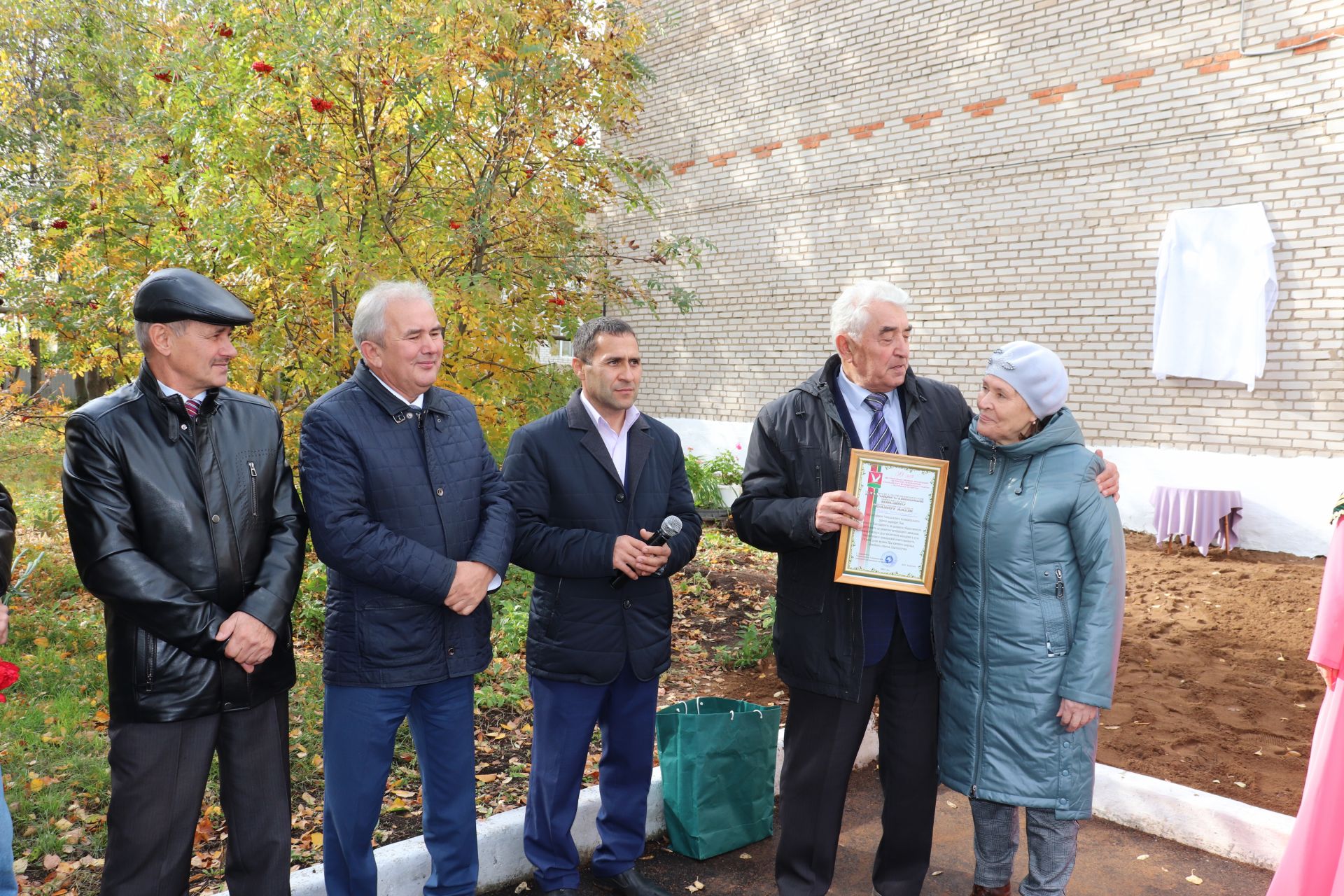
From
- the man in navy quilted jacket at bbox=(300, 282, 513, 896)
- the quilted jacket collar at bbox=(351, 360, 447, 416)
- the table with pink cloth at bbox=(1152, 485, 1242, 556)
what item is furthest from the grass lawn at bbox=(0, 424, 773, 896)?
the table with pink cloth at bbox=(1152, 485, 1242, 556)

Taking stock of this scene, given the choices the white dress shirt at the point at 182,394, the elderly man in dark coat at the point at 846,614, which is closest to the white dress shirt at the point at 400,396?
the white dress shirt at the point at 182,394

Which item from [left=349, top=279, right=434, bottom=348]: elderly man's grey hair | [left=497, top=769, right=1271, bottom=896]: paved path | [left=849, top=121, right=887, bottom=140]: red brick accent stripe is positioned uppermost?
[left=849, top=121, right=887, bottom=140]: red brick accent stripe

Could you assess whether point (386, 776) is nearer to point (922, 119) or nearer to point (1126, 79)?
point (1126, 79)

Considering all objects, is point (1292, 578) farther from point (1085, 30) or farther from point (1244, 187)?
point (1085, 30)

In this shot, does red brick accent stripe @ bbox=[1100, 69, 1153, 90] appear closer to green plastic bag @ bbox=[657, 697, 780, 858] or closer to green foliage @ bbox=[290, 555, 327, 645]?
green plastic bag @ bbox=[657, 697, 780, 858]

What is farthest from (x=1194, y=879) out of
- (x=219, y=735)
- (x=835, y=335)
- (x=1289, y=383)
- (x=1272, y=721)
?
(x=1289, y=383)

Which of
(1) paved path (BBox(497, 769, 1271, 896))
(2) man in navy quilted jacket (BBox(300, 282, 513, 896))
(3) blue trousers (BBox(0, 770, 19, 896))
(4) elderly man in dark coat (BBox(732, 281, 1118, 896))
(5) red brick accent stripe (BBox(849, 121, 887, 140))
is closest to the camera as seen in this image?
(3) blue trousers (BBox(0, 770, 19, 896))

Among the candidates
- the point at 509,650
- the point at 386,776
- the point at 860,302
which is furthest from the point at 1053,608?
the point at 509,650

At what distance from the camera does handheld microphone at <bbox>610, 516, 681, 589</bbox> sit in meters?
3.34

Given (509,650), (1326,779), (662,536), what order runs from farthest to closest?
(509,650) < (662,536) < (1326,779)

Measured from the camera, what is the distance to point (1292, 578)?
8047 mm

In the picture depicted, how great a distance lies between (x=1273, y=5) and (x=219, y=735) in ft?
33.1

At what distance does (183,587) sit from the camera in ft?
8.52

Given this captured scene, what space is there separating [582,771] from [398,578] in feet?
3.72
